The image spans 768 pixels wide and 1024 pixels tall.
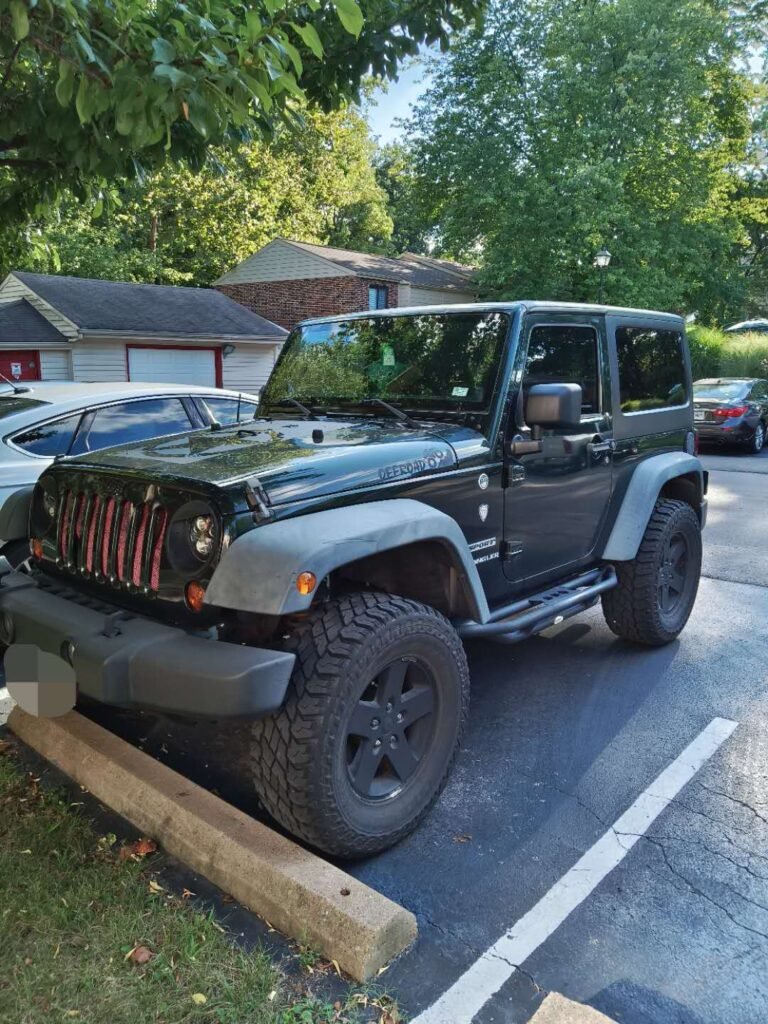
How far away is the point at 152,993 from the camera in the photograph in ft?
7.14

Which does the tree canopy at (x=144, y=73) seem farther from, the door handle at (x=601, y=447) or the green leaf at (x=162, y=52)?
the door handle at (x=601, y=447)

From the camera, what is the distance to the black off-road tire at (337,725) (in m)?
2.54

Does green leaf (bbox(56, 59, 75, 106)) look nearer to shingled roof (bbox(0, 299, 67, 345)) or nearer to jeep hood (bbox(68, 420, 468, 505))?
jeep hood (bbox(68, 420, 468, 505))

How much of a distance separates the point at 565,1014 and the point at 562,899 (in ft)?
2.10

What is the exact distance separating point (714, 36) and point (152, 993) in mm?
27715

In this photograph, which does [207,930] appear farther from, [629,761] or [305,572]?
[629,761]

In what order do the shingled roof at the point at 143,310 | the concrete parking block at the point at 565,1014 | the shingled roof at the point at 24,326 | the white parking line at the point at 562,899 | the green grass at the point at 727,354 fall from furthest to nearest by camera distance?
1. the green grass at the point at 727,354
2. the shingled roof at the point at 143,310
3. the shingled roof at the point at 24,326
4. the white parking line at the point at 562,899
5. the concrete parking block at the point at 565,1014

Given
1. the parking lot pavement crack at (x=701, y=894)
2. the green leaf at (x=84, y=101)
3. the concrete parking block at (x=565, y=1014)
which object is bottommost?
the parking lot pavement crack at (x=701, y=894)

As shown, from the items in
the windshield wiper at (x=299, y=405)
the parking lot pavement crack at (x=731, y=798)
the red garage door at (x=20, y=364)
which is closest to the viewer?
the parking lot pavement crack at (x=731, y=798)

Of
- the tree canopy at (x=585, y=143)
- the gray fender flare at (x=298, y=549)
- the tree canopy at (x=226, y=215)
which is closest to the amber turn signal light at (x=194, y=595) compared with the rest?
the gray fender flare at (x=298, y=549)

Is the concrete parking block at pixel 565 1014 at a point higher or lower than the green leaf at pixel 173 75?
lower

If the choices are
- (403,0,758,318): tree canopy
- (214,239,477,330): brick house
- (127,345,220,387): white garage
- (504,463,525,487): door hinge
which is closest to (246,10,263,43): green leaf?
(504,463,525,487): door hinge

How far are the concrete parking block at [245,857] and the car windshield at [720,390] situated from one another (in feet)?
48.6

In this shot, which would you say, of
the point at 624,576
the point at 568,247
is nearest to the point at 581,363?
the point at 624,576
